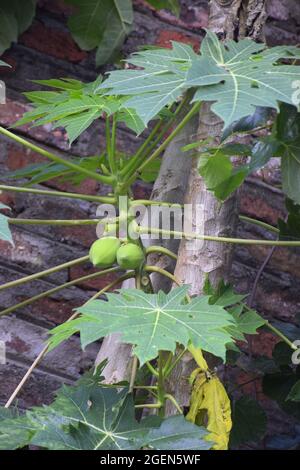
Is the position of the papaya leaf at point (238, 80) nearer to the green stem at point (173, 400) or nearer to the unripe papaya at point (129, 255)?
the unripe papaya at point (129, 255)

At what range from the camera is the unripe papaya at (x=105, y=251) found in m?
0.88

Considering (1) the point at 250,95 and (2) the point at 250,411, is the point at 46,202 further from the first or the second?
(1) the point at 250,95

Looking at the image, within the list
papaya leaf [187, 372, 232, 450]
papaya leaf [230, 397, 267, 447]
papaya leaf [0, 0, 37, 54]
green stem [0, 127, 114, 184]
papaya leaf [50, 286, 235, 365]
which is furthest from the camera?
papaya leaf [0, 0, 37, 54]

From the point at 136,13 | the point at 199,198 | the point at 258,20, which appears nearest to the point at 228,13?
the point at 258,20

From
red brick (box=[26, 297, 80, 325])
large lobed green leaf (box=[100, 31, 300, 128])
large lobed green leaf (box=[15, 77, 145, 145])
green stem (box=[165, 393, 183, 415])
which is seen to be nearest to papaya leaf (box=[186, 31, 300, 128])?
large lobed green leaf (box=[100, 31, 300, 128])

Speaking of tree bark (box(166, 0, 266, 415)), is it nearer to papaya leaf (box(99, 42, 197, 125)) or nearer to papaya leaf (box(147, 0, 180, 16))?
papaya leaf (box(99, 42, 197, 125))

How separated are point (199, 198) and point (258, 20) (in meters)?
0.25

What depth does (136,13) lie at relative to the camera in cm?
145

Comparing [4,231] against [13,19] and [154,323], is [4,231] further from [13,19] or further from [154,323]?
[13,19]

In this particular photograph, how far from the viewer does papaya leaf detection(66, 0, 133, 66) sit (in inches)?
53.2

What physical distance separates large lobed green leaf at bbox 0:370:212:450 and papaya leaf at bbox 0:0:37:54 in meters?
0.73

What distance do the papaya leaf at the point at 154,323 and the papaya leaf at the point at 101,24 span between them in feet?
2.26

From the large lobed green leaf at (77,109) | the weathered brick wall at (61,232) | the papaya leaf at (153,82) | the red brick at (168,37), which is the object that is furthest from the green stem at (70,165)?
the red brick at (168,37)
